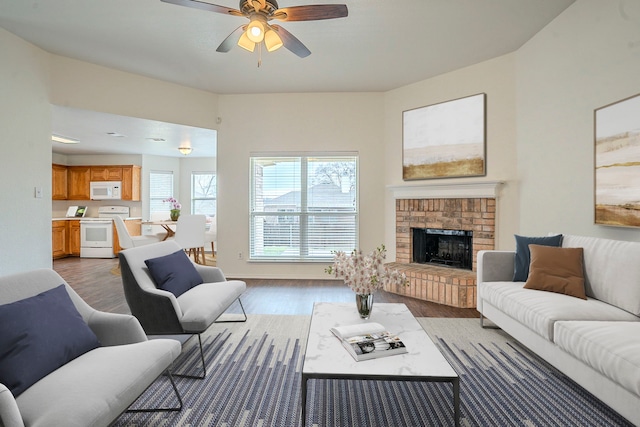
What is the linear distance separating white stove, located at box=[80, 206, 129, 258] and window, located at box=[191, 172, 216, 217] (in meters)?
1.84

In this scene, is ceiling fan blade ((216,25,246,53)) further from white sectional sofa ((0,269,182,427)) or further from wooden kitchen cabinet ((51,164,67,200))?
wooden kitchen cabinet ((51,164,67,200))

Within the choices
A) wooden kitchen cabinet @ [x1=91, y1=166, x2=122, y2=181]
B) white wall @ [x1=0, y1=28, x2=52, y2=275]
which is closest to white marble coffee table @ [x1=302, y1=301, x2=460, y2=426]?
white wall @ [x1=0, y1=28, x2=52, y2=275]

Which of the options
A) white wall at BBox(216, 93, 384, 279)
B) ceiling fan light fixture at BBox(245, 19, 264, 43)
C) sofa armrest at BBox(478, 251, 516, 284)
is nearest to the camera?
ceiling fan light fixture at BBox(245, 19, 264, 43)

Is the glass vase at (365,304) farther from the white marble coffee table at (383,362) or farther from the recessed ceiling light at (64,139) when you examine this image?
the recessed ceiling light at (64,139)

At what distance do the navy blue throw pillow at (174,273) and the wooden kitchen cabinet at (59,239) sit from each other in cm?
593

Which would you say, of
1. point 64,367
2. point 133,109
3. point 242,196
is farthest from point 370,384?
point 133,109

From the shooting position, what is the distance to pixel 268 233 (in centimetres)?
534

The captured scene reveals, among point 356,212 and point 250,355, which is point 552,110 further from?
point 250,355

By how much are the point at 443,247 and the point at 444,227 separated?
1.16ft

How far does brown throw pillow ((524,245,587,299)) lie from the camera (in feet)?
8.43

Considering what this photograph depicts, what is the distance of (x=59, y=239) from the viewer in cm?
734

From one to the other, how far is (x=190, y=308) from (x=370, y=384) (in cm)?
136

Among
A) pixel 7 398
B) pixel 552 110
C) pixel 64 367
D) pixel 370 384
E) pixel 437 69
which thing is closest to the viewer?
pixel 7 398


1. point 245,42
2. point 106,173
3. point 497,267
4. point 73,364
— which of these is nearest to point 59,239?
point 106,173
